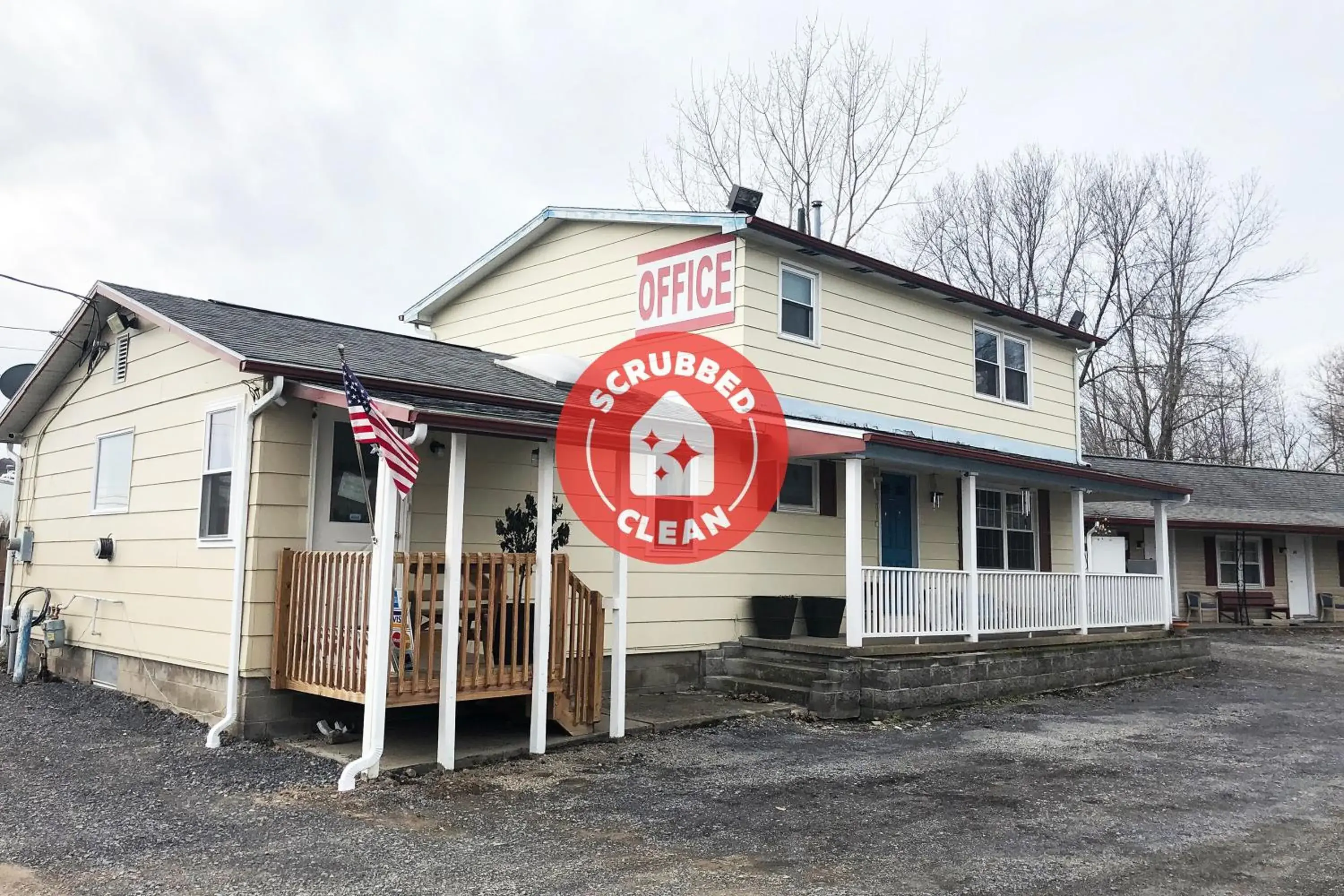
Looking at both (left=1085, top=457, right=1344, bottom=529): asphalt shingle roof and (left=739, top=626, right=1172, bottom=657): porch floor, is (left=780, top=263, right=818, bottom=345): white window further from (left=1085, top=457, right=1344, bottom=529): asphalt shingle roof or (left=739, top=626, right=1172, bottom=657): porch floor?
(left=1085, top=457, right=1344, bottom=529): asphalt shingle roof

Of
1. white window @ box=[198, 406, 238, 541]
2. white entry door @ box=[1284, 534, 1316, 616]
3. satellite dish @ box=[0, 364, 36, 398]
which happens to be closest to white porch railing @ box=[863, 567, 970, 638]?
white window @ box=[198, 406, 238, 541]

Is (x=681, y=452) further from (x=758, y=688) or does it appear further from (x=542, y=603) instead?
(x=542, y=603)

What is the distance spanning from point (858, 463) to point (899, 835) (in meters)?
4.98

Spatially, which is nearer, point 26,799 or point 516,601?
point 26,799

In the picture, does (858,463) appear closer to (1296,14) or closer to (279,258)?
(1296,14)

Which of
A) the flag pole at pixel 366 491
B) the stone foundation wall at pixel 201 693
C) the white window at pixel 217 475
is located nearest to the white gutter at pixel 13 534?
the stone foundation wall at pixel 201 693

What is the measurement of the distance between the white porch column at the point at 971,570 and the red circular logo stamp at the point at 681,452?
86.3 inches

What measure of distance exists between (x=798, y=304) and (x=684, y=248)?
152cm

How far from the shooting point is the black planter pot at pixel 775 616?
1069 cm

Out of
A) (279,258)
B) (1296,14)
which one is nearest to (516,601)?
(1296,14)

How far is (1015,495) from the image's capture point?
14602 mm

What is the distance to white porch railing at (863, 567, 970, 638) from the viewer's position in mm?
10156

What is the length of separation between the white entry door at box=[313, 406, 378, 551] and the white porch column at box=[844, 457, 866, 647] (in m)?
4.67

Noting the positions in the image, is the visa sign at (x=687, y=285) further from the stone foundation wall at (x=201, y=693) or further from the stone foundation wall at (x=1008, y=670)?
the stone foundation wall at (x=201, y=693)
